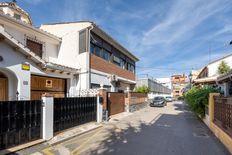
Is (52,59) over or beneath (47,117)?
over

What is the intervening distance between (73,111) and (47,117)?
6.87 ft

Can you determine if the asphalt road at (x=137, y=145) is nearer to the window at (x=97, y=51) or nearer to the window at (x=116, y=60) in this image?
the window at (x=97, y=51)

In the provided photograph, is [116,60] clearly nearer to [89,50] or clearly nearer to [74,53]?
[89,50]

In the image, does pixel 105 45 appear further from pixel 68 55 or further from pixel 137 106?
pixel 137 106

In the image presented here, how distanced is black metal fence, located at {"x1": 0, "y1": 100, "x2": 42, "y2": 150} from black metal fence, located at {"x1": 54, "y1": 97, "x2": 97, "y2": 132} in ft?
3.81

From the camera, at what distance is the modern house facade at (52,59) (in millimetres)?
9312

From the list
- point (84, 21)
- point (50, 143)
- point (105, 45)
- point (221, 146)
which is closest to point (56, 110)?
point (50, 143)

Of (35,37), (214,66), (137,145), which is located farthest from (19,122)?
(214,66)

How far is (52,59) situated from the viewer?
48.0 ft

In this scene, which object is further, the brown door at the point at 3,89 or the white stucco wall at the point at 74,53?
the white stucco wall at the point at 74,53

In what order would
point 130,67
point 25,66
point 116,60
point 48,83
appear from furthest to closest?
1. point 130,67
2. point 116,60
3. point 48,83
4. point 25,66

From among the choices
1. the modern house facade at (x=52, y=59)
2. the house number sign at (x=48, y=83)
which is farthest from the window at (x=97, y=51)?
the house number sign at (x=48, y=83)

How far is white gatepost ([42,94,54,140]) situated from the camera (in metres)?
7.58

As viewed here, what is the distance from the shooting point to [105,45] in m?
18.2
